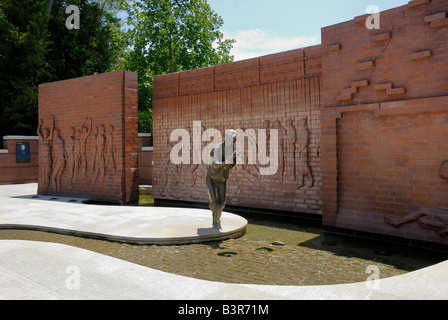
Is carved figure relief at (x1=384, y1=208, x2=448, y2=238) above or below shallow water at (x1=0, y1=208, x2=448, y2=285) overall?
above

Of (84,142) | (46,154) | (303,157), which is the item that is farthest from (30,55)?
(303,157)

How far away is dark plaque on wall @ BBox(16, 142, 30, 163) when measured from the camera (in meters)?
17.9

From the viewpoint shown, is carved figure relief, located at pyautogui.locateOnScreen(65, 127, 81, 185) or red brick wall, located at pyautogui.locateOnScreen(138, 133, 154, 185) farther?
red brick wall, located at pyautogui.locateOnScreen(138, 133, 154, 185)

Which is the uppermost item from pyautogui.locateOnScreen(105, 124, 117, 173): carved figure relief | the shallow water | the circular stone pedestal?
pyautogui.locateOnScreen(105, 124, 117, 173): carved figure relief

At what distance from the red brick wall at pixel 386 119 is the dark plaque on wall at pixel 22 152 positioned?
650 inches

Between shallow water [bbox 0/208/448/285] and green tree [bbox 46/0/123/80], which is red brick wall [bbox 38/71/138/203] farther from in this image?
green tree [bbox 46/0/123/80]

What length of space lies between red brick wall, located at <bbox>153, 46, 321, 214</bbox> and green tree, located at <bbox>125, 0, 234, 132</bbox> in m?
13.3

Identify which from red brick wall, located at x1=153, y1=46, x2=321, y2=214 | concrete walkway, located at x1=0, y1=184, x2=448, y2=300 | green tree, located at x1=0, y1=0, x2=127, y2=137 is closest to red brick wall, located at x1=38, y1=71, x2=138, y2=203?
red brick wall, located at x1=153, y1=46, x2=321, y2=214

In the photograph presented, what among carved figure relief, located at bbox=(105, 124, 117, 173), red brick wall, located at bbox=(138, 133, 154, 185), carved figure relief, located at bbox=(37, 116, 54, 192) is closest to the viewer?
carved figure relief, located at bbox=(105, 124, 117, 173)

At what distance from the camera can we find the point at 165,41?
82.1 ft

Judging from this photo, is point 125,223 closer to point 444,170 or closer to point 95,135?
point 95,135

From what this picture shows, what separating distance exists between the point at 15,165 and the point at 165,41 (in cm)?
1312
